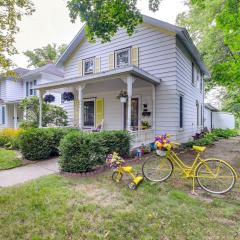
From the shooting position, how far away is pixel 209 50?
54.4 feet

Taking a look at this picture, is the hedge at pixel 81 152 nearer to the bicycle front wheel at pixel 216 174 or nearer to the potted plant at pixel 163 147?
the potted plant at pixel 163 147

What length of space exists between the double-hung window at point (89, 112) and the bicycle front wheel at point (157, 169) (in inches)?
308

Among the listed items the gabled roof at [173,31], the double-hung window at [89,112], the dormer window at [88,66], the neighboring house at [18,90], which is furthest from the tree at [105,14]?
the neighboring house at [18,90]

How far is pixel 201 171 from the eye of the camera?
15.4 feet

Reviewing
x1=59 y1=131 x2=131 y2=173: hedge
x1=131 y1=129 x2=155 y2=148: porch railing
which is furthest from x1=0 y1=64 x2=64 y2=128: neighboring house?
x1=59 y1=131 x2=131 y2=173: hedge

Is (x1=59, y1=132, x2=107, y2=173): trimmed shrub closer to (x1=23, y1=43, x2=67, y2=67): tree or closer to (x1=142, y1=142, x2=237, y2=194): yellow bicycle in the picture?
(x1=142, y1=142, x2=237, y2=194): yellow bicycle

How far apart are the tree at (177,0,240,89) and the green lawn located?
5643 millimetres

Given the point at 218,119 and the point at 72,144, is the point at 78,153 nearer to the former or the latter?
the point at 72,144

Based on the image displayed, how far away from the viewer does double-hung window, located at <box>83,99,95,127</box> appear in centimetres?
1268

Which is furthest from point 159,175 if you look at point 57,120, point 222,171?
point 57,120

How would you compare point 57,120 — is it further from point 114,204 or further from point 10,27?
point 114,204

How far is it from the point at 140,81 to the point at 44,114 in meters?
6.56

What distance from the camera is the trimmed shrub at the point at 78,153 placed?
18.8 ft

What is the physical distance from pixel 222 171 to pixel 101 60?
9.28 m
